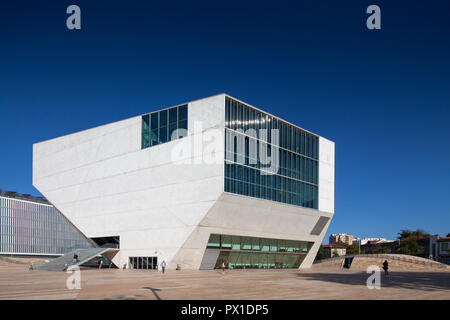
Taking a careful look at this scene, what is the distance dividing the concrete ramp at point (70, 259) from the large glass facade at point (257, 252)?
1318cm

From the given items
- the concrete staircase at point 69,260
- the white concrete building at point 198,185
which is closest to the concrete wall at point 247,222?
the white concrete building at point 198,185

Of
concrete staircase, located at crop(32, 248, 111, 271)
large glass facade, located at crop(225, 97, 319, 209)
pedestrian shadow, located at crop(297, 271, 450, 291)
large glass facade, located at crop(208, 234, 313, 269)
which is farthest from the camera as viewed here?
large glass facade, located at crop(208, 234, 313, 269)

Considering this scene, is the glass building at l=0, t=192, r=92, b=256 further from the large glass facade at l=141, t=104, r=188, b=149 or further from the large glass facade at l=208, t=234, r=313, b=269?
the large glass facade at l=208, t=234, r=313, b=269

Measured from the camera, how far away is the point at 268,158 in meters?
51.6

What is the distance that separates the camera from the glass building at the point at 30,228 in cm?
10381

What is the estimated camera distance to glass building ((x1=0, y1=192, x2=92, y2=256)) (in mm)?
103812

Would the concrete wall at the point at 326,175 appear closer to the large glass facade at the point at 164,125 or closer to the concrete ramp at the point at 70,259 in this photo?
the large glass facade at the point at 164,125

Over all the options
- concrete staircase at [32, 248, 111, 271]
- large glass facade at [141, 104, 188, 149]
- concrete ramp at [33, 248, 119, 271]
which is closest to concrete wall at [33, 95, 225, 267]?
large glass facade at [141, 104, 188, 149]

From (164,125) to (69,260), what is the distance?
61.2 feet

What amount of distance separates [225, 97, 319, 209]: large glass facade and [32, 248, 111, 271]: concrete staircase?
18430 millimetres

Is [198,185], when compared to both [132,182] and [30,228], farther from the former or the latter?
[30,228]

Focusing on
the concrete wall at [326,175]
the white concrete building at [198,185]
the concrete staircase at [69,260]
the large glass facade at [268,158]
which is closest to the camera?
the white concrete building at [198,185]

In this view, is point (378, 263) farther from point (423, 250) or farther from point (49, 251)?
point (49, 251)
